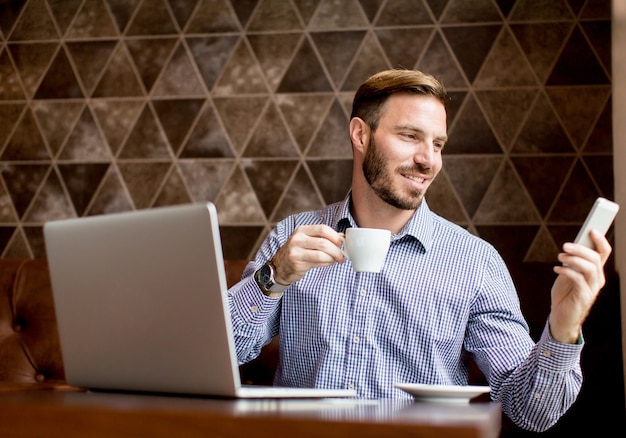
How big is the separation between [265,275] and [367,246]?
1.02ft

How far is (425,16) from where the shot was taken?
241cm

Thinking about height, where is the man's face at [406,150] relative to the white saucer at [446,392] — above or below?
above

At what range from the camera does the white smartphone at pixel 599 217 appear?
110cm

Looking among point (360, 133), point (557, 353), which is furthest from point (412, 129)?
point (557, 353)

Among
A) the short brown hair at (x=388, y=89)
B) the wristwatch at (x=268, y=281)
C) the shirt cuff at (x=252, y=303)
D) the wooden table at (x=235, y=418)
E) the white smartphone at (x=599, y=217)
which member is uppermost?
the short brown hair at (x=388, y=89)

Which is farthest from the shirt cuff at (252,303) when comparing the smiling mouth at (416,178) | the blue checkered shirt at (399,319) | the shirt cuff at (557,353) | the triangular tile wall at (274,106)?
the triangular tile wall at (274,106)

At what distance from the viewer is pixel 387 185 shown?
1.86m

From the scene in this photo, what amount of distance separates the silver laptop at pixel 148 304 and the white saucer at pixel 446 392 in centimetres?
11

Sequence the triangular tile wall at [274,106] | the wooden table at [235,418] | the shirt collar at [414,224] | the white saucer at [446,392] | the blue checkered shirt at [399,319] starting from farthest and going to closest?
the triangular tile wall at [274,106], the shirt collar at [414,224], the blue checkered shirt at [399,319], the white saucer at [446,392], the wooden table at [235,418]

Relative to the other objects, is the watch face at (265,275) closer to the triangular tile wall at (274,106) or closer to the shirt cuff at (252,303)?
the shirt cuff at (252,303)

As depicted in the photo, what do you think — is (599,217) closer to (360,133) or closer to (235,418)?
(235,418)

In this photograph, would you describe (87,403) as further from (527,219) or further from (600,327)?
(527,219)

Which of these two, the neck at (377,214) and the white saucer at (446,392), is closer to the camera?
the white saucer at (446,392)

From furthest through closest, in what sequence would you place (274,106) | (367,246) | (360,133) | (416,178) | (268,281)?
(274,106) < (360,133) < (416,178) < (268,281) < (367,246)
